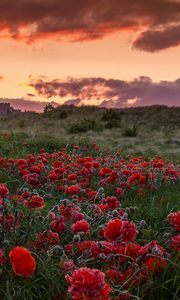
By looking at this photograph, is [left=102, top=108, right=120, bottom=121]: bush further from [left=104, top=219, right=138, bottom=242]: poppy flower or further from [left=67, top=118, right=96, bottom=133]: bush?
[left=104, top=219, right=138, bottom=242]: poppy flower

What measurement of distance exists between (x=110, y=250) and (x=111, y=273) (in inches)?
8.4

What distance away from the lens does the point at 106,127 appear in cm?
3186

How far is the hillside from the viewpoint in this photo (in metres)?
26.2

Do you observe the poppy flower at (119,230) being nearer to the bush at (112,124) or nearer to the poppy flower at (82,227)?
the poppy flower at (82,227)

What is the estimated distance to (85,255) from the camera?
356cm

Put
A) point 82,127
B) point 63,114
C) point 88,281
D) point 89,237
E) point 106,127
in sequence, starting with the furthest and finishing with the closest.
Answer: point 63,114
point 106,127
point 82,127
point 89,237
point 88,281

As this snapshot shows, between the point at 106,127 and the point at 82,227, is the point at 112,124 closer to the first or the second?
the point at 106,127

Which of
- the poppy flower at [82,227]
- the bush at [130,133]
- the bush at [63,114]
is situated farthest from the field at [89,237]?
the bush at [63,114]

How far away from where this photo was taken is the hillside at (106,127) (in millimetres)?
26219

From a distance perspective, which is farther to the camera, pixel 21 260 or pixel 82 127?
pixel 82 127

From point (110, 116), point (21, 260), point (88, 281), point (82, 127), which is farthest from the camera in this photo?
point (110, 116)

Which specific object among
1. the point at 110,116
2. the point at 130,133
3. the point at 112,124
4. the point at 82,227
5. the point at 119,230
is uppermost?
the point at 110,116

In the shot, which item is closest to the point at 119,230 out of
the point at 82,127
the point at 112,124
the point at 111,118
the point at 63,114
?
the point at 82,127

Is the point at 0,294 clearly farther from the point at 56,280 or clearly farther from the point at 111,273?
the point at 111,273
